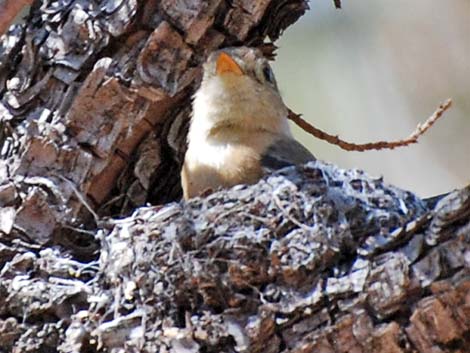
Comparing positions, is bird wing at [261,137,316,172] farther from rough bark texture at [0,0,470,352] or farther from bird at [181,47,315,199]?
rough bark texture at [0,0,470,352]

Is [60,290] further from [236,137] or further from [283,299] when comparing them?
[236,137]

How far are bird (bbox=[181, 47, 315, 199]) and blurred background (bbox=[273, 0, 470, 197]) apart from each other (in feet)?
3.61

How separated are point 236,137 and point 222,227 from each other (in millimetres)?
851

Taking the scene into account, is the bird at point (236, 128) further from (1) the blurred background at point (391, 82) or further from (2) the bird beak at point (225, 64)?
(1) the blurred background at point (391, 82)

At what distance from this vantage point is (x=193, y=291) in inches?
106

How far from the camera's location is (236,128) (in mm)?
3732

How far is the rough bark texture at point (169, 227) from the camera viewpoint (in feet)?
7.68

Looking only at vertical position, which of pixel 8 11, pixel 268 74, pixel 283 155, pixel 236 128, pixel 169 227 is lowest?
pixel 169 227

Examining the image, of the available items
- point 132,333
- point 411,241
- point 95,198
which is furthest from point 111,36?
point 411,241

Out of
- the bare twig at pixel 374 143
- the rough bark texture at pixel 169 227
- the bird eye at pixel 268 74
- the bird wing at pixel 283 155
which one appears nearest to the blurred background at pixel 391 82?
the bird eye at pixel 268 74

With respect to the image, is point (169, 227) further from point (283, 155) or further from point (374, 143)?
point (374, 143)

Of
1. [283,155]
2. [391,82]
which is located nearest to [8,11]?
[283,155]

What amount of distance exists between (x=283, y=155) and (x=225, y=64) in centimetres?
40

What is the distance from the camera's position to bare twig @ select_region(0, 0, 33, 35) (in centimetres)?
220
